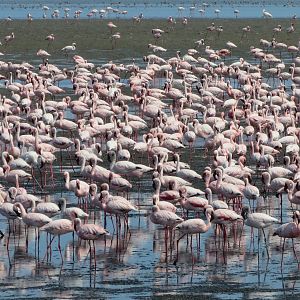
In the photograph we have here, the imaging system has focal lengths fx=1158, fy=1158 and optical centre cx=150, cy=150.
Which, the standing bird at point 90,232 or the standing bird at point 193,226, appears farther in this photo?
the standing bird at point 193,226

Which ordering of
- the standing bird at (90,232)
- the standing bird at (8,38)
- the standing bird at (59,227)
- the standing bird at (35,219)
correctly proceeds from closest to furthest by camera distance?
the standing bird at (90,232)
the standing bird at (59,227)
the standing bird at (35,219)
the standing bird at (8,38)

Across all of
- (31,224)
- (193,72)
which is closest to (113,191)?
(31,224)

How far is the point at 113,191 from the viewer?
62.6 ft

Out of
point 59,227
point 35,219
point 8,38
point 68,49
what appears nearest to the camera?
point 59,227

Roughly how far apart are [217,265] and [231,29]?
41.1 meters

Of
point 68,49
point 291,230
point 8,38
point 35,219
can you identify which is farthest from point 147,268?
point 8,38

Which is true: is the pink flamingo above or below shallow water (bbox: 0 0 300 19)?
above

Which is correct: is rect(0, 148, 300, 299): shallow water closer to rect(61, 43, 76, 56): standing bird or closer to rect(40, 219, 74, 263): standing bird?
rect(40, 219, 74, 263): standing bird

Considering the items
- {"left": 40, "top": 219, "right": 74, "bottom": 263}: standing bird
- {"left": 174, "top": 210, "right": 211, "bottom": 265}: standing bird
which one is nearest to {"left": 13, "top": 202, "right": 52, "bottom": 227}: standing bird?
{"left": 40, "top": 219, "right": 74, "bottom": 263}: standing bird

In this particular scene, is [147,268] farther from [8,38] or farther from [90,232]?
[8,38]

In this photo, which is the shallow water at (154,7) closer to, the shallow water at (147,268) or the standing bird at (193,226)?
the shallow water at (147,268)

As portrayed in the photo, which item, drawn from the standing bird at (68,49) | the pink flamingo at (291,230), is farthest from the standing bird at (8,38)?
the pink flamingo at (291,230)

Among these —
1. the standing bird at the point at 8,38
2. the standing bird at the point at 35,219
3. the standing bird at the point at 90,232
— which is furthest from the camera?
the standing bird at the point at 8,38

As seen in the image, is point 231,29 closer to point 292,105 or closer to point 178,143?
point 292,105
